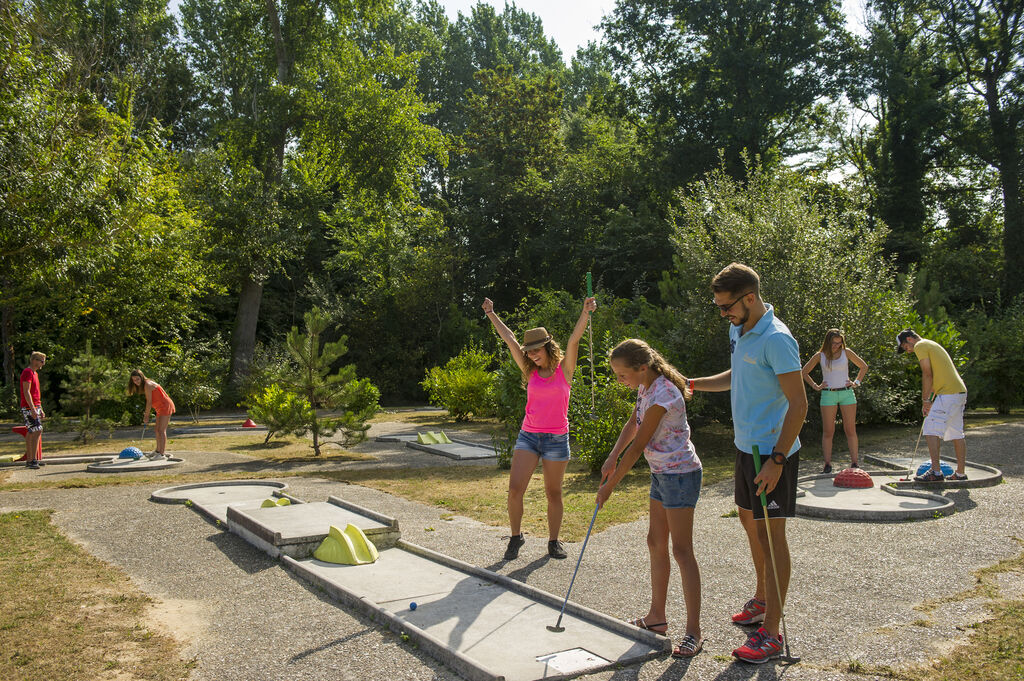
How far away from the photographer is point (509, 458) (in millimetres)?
11836

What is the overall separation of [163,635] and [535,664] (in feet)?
7.70

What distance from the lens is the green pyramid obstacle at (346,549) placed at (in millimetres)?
6243

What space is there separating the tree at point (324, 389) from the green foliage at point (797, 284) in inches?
221

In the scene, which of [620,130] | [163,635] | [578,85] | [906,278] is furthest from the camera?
[578,85]

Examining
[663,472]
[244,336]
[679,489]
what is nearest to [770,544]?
[679,489]

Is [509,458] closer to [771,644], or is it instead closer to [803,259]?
[803,259]

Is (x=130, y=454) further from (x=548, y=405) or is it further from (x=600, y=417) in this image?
(x=548, y=405)

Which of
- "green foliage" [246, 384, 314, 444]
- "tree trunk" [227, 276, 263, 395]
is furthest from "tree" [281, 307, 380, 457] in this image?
"tree trunk" [227, 276, 263, 395]

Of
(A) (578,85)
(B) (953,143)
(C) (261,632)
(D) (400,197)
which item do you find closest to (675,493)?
(C) (261,632)

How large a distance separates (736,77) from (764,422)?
2787 cm

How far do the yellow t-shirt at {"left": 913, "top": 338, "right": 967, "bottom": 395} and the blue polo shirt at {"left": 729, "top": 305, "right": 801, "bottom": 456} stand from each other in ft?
18.9

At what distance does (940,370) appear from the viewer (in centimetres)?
881

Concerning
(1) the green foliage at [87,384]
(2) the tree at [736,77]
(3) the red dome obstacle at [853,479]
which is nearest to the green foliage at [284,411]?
(1) the green foliage at [87,384]

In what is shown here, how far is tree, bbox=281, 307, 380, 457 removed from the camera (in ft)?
44.3
